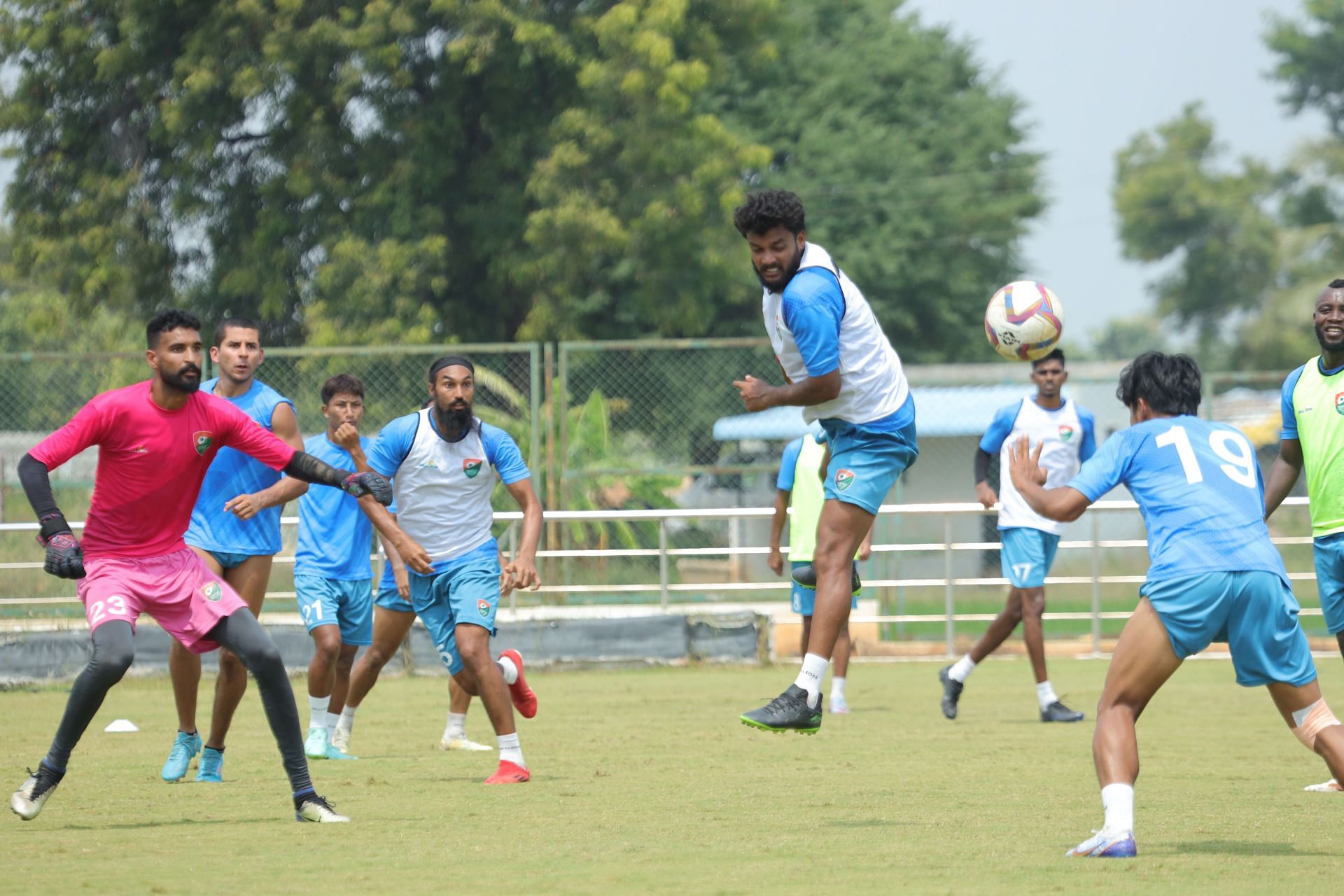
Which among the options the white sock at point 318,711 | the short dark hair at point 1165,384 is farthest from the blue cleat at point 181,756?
the short dark hair at point 1165,384

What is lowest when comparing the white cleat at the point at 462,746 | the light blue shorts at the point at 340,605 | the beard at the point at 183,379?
the white cleat at the point at 462,746

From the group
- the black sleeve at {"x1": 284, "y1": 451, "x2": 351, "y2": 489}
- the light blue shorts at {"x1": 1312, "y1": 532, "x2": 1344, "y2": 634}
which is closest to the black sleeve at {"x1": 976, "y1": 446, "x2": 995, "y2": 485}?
the light blue shorts at {"x1": 1312, "y1": 532, "x2": 1344, "y2": 634}

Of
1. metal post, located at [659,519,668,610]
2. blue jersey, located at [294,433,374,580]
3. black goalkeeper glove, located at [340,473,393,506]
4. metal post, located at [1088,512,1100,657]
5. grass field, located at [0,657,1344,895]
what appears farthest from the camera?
metal post, located at [659,519,668,610]

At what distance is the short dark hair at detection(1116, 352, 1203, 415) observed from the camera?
6070 millimetres

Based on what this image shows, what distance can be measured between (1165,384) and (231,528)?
203 inches

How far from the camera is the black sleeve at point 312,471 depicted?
714cm

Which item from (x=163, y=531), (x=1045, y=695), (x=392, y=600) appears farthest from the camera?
(x=1045, y=695)

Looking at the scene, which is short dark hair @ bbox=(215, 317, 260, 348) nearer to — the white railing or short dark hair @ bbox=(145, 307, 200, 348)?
short dark hair @ bbox=(145, 307, 200, 348)

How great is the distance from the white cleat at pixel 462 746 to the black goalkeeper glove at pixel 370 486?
3.58 metres

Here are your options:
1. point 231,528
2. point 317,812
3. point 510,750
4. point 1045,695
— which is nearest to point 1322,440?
point 510,750

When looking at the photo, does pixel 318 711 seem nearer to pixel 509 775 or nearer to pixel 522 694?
pixel 522 694

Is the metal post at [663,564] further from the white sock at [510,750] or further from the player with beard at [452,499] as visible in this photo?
the white sock at [510,750]

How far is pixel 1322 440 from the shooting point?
777 centimetres

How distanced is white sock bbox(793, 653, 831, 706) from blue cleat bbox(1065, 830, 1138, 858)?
158cm
